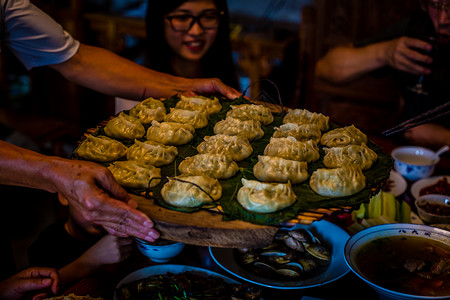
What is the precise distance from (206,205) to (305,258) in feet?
2.10

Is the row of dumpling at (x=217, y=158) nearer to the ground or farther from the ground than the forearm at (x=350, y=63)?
nearer to the ground

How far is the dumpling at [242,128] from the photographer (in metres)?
2.47

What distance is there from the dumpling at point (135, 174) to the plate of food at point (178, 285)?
0.45 metres

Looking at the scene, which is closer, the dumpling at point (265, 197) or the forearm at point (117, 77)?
the dumpling at point (265, 197)

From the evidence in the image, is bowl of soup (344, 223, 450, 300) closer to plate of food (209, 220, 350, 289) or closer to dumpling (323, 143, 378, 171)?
plate of food (209, 220, 350, 289)

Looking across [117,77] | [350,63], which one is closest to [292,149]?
[117,77]

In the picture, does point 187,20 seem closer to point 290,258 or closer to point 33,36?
point 33,36

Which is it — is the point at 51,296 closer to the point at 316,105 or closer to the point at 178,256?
the point at 178,256

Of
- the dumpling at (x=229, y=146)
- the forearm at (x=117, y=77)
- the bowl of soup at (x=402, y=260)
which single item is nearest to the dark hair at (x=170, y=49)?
the forearm at (x=117, y=77)

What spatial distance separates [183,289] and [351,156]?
1.04 m

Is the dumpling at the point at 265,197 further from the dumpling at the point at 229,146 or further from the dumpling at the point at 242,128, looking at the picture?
the dumpling at the point at 242,128

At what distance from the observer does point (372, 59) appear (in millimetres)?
4047

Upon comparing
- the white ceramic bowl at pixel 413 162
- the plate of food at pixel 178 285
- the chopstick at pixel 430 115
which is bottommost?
the plate of food at pixel 178 285

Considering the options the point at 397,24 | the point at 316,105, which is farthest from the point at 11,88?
the point at 397,24
